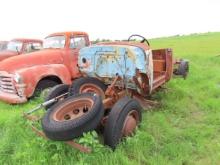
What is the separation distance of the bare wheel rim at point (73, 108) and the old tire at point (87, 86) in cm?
104

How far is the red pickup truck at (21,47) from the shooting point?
12031mm

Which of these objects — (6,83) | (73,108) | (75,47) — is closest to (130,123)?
(73,108)

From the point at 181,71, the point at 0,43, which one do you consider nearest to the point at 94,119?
the point at 181,71

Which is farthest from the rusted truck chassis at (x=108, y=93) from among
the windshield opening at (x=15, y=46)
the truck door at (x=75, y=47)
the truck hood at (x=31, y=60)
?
the windshield opening at (x=15, y=46)

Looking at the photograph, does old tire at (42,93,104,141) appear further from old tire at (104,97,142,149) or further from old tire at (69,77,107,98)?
old tire at (69,77,107,98)

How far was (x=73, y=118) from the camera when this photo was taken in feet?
16.2

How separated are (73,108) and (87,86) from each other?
136cm

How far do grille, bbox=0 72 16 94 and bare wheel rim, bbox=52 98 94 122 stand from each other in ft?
10.9

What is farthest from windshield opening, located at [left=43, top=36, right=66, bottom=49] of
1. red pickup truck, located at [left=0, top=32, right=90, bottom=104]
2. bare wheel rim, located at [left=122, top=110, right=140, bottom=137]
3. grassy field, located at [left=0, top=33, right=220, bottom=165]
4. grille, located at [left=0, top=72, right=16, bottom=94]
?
bare wheel rim, located at [left=122, top=110, right=140, bottom=137]

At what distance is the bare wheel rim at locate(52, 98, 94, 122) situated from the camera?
5.28 meters

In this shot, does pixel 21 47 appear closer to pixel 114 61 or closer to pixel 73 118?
pixel 114 61

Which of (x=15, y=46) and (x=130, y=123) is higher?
(x=15, y=46)

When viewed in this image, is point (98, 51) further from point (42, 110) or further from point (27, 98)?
point (27, 98)

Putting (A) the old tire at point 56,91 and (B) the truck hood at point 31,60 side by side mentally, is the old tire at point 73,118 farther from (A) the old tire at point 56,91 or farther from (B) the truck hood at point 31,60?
(B) the truck hood at point 31,60
